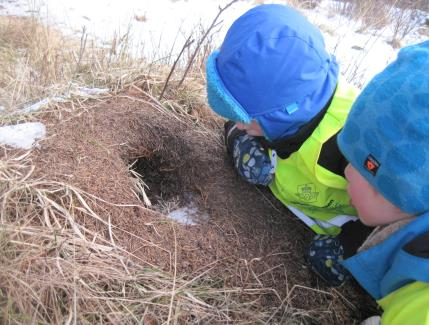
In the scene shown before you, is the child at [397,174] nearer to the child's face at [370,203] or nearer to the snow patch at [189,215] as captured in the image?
the child's face at [370,203]

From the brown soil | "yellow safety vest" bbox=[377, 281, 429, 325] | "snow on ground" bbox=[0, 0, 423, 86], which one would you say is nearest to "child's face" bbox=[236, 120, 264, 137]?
the brown soil

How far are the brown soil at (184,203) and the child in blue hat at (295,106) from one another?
112mm

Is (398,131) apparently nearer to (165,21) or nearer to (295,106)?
(295,106)

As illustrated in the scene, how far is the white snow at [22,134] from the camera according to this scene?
1693mm

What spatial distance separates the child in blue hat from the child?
28 cm

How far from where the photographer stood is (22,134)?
174 centimetres

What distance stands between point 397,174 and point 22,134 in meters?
1.46

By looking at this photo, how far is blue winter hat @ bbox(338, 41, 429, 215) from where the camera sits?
0.98 meters

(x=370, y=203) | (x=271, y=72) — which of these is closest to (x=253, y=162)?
(x=271, y=72)

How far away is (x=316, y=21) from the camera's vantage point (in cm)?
505

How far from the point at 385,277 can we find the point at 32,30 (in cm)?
362

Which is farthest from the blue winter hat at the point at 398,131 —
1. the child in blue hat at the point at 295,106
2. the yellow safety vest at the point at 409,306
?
the child in blue hat at the point at 295,106

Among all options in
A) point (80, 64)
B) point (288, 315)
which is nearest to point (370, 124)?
point (288, 315)

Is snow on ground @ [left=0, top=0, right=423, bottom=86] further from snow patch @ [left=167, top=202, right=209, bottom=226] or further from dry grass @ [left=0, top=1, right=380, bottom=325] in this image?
dry grass @ [left=0, top=1, right=380, bottom=325]
